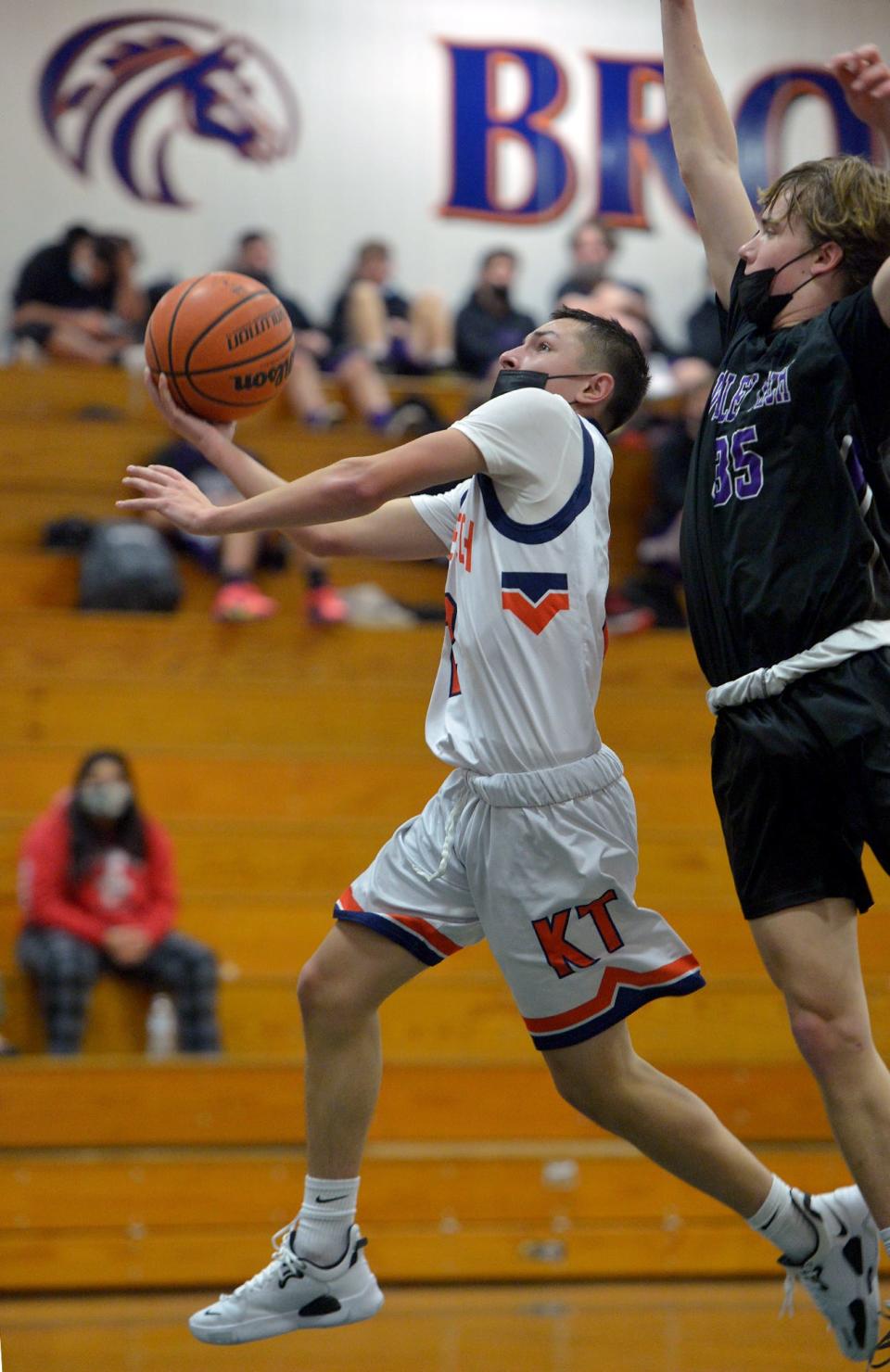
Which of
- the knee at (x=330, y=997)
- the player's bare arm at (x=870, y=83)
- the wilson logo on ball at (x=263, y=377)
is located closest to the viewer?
the player's bare arm at (x=870, y=83)

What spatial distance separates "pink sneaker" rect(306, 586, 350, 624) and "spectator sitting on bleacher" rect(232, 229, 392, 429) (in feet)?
4.83

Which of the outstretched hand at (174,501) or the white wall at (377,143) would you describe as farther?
the white wall at (377,143)

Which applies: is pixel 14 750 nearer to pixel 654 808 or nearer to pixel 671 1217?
pixel 654 808

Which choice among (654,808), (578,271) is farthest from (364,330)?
(654,808)

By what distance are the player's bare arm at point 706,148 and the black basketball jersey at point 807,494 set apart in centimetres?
47

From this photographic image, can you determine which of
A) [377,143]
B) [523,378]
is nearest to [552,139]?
[377,143]

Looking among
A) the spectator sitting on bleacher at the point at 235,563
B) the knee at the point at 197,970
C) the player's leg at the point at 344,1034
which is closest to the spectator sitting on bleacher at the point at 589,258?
the spectator sitting on bleacher at the point at 235,563

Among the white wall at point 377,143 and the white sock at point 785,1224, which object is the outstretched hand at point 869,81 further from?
the white wall at point 377,143

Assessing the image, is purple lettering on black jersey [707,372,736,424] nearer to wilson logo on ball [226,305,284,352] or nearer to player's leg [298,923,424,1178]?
wilson logo on ball [226,305,284,352]

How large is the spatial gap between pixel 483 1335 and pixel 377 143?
910cm

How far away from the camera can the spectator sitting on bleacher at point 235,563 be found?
26.0ft

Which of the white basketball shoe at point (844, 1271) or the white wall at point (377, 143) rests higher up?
the white wall at point (377, 143)

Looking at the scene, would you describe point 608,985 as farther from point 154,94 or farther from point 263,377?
point 154,94

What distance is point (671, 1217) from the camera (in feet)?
19.1
